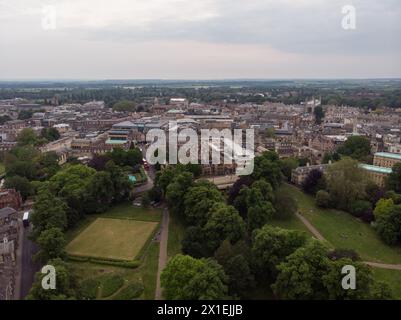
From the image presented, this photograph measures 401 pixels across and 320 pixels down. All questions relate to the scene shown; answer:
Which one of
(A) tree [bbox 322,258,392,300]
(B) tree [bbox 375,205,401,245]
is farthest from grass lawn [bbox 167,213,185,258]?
(B) tree [bbox 375,205,401,245]

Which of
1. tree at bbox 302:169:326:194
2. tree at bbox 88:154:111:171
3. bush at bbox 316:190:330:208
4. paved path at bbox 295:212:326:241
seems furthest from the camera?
tree at bbox 88:154:111:171

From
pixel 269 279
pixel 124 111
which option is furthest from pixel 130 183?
pixel 124 111

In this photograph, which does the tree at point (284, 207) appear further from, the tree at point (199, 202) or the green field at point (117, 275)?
the green field at point (117, 275)

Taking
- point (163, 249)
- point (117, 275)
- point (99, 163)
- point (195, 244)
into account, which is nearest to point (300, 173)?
point (163, 249)

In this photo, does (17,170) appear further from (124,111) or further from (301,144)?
(124,111)

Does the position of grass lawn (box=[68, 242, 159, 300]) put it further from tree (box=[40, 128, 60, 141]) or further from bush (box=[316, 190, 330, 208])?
tree (box=[40, 128, 60, 141])
